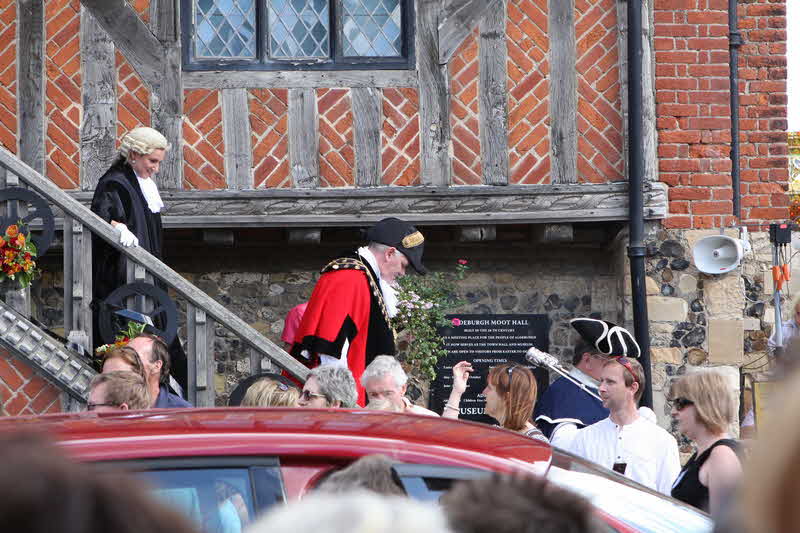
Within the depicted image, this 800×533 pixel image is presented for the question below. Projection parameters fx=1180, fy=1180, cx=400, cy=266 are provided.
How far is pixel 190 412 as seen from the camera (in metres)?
3.26

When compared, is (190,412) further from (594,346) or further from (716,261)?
(716,261)

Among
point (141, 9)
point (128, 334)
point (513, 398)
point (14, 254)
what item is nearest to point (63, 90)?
point (141, 9)

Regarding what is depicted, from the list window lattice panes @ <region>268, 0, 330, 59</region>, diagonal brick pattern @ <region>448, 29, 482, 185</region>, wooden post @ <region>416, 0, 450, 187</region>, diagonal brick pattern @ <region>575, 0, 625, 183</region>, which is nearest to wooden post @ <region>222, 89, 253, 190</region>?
window lattice panes @ <region>268, 0, 330, 59</region>

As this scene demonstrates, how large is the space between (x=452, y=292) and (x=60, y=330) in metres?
3.05

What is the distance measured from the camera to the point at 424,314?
8797 millimetres

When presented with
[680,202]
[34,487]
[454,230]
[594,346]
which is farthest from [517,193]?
[34,487]

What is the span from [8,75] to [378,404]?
4.80 m

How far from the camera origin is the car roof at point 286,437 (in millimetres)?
2811

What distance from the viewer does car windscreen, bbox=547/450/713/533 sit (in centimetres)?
306

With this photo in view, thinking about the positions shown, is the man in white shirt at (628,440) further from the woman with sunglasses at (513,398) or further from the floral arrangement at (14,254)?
the floral arrangement at (14,254)

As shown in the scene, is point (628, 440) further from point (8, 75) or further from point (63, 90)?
point (8, 75)

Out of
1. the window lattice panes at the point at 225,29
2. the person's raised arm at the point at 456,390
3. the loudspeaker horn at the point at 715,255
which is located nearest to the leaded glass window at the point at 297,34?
the window lattice panes at the point at 225,29

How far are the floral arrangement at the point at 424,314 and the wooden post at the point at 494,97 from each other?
0.84m

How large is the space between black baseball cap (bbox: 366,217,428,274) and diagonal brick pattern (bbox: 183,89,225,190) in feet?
7.52
